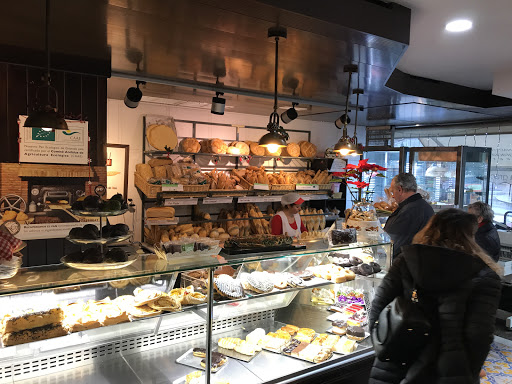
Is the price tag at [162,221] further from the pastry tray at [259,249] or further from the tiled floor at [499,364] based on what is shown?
the tiled floor at [499,364]

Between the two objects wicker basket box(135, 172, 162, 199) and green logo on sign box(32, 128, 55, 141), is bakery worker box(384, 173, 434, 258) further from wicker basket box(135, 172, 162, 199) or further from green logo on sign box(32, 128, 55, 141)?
green logo on sign box(32, 128, 55, 141)

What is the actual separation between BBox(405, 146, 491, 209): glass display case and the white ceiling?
1391 mm

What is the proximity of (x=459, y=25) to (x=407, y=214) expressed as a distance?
6.02ft

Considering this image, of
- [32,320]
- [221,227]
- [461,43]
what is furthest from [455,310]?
[221,227]

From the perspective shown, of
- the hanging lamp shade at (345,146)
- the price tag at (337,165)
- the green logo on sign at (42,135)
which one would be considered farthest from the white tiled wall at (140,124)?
the hanging lamp shade at (345,146)

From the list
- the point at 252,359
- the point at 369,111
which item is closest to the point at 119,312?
the point at 252,359

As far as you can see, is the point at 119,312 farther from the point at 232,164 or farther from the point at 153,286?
the point at 232,164

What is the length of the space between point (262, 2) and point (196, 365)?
236 cm

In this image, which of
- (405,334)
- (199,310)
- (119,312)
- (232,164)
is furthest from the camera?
(232,164)

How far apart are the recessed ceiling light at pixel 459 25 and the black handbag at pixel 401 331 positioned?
2588 mm

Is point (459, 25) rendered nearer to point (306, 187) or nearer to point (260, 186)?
point (260, 186)

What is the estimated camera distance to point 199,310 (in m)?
2.46

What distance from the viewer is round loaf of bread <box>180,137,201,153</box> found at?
6.07m

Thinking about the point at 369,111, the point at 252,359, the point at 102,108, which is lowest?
the point at 252,359
